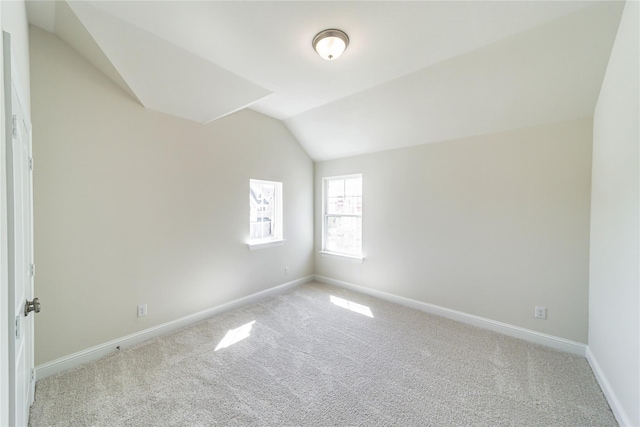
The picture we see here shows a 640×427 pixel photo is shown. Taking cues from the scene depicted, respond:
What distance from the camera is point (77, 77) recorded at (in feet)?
6.89

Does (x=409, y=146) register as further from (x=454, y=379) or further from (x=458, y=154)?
(x=454, y=379)

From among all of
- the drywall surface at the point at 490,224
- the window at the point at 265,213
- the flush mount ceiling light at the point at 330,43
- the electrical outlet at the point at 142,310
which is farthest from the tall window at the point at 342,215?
the electrical outlet at the point at 142,310

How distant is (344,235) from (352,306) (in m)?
1.28

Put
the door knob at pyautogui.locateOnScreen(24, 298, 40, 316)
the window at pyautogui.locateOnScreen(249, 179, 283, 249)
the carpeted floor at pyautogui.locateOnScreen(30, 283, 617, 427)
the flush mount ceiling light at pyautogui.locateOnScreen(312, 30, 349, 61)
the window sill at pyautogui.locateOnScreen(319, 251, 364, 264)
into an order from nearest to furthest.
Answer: the door knob at pyautogui.locateOnScreen(24, 298, 40, 316) → the carpeted floor at pyautogui.locateOnScreen(30, 283, 617, 427) → the flush mount ceiling light at pyautogui.locateOnScreen(312, 30, 349, 61) → the window at pyautogui.locateOnScreen(249, 179, 283, 249) → the window sill at pyautogui.locateOnScreen(319, 251, 364, 264)

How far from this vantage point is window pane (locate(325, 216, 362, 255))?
4.15 metres

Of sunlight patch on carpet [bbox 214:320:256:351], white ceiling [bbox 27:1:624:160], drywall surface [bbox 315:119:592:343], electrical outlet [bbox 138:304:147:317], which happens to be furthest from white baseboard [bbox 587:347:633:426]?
electrical outlet [bbox 138:304:147:317]

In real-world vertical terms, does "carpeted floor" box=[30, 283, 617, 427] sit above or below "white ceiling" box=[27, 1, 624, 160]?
below

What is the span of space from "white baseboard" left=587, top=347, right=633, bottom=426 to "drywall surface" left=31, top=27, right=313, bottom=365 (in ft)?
11.6

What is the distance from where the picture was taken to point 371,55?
2139mm

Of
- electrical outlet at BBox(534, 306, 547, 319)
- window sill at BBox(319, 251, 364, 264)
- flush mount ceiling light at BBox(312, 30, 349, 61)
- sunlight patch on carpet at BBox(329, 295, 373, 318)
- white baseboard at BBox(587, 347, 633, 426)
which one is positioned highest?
flush mount ceiling light at BBox(312, 30, 349, 61)

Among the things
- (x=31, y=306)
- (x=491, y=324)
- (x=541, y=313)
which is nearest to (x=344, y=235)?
(x=491, y=324)

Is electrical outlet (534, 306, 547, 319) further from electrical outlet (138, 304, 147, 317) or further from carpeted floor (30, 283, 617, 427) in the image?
electrical outlet (138, 304, 147, 317)

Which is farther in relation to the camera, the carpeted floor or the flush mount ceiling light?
the flush mount ceiling light

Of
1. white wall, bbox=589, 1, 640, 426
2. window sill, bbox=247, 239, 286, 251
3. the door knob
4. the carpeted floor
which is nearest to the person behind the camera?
the door knob
